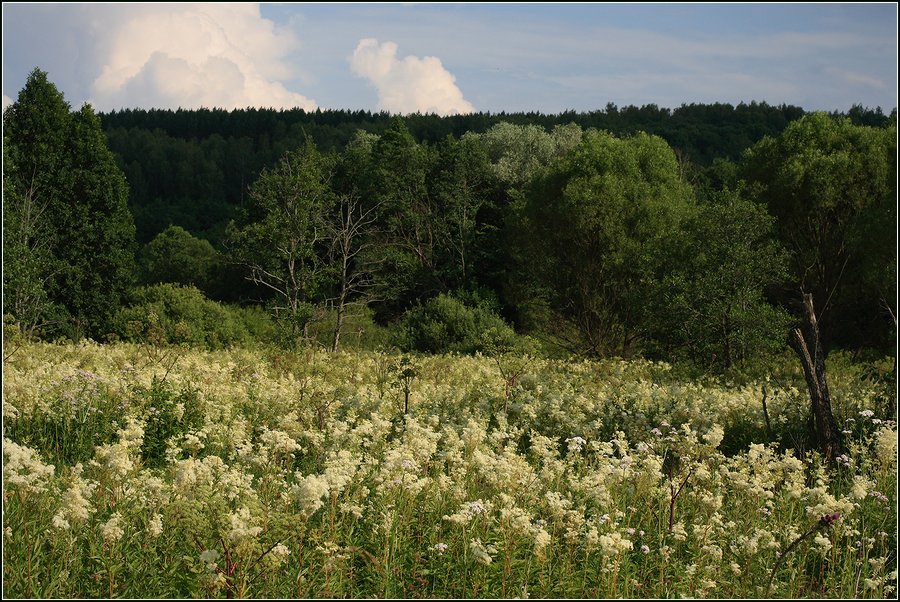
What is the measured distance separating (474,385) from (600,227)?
70.4 ft

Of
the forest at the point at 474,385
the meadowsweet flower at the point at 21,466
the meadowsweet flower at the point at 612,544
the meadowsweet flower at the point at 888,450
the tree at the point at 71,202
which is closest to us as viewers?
the meadowsweet flower at the point at 612,544

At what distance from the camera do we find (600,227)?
1380 inches

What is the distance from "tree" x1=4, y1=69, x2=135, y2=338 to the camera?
107 ft

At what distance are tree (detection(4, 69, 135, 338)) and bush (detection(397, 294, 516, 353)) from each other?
12.2 meters

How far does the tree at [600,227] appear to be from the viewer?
34.6 m

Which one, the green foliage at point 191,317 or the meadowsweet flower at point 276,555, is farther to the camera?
the green foliage at point 191,317

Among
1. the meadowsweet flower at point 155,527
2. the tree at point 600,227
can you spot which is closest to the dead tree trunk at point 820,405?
the meadowsweet flower at point 155,527

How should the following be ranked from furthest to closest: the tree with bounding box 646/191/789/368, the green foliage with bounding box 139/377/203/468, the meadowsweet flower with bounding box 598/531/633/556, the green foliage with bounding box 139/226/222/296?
the green foliage with bounding box 139/226/222/296
the tree with bounding box 646/191/789/368
the green foliage with bounding box 139/377/203/468
the meadowsweet flower with bounding box 598/531/633/556

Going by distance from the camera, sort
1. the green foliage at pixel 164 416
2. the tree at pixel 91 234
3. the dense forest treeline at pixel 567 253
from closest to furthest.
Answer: the green foliage at pixel 164 416 < the dense forest treeline at pixel 567 253 < the tree at pixel 91 234

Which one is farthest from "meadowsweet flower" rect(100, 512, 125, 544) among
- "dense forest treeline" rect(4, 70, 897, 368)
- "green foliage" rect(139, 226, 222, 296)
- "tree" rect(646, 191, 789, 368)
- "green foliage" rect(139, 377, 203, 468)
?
"green foliage" rect(139, 226, 222, 296)

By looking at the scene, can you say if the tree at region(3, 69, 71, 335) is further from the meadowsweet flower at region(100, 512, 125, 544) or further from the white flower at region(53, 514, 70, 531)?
the meadowsweet flower at region(100, 512, 125, 544)

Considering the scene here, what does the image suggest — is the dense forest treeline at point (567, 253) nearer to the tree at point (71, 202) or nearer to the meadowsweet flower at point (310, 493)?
the tree at point (71, 202)

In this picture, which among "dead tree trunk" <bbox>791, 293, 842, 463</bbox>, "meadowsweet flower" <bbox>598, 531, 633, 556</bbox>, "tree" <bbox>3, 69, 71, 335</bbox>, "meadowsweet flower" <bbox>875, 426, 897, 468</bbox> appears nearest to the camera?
"meadowsweet flower" <bbox>598, 531, 633, 556</bbox>

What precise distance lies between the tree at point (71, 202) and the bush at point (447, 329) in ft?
40.0
